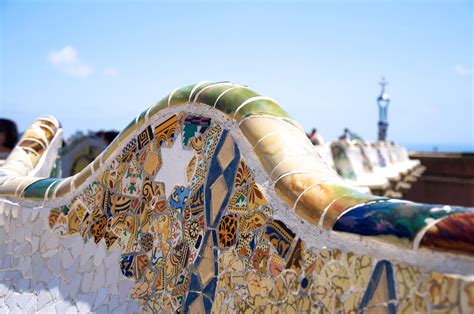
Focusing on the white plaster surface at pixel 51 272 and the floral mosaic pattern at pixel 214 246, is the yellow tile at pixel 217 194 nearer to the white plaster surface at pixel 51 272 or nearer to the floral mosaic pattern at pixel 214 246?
the floral mosaic pattern at pixel 214 246

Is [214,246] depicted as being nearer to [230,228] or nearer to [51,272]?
[230,228]

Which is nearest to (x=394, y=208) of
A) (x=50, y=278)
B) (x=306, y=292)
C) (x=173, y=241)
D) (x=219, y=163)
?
(x=306, y=292)

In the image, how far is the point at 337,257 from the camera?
1.99m

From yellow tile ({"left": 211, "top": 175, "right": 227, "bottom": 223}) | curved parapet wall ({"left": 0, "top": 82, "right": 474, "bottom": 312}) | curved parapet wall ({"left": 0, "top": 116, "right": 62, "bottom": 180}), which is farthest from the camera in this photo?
curved parapet wall ({"left": 0, "top": 116, "right": 62, "bottom": 180})

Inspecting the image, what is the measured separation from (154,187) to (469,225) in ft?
5.88

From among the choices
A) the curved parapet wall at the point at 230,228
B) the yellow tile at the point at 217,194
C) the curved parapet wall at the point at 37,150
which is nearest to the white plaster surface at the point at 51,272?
the curved parapet wall at the point at 230,228

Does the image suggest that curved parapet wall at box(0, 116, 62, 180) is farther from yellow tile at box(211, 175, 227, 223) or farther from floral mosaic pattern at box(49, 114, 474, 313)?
yellow tile at box(211, 175, 227, 223)

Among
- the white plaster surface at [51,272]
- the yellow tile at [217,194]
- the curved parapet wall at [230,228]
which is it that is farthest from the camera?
the white plaster surface at [51,272]

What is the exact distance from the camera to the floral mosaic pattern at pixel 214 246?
1.85 metres

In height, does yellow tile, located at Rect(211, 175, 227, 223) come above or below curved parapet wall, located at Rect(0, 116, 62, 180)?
above

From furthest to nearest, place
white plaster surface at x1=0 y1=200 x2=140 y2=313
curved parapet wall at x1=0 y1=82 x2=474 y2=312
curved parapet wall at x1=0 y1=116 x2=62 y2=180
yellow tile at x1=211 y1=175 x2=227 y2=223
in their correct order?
1. curved parapet wall at x1=0 y1=116 x2=62 y2=180
2. white plaster surface at x1=0 y1=200 x2=140 y2=313
3. yellow tile at x1=211 y1=175 x2=227 y2=223
4. curved parapet wall at x1=0 y1=82 x2=474 y2=312

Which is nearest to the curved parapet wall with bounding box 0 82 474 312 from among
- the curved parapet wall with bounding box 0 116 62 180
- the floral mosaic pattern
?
the floral mosaic pattern

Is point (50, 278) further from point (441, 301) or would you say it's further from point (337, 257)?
point (441, 301)

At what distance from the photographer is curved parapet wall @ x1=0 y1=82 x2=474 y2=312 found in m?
1.76
